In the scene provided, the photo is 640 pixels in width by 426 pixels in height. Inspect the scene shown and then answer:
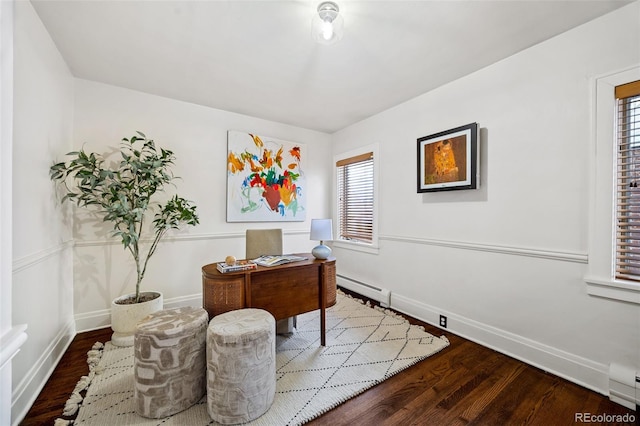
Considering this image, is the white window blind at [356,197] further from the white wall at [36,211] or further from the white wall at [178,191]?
the white wall at [36,211]

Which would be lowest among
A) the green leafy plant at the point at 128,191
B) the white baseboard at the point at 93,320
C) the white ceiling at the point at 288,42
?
the white baseboard at the point at 93,320

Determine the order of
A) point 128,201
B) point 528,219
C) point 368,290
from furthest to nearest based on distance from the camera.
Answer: point 368,290
point 128,201
point 528,219

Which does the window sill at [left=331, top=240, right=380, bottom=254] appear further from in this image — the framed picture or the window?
the framed picture

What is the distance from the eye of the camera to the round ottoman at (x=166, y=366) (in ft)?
5.03

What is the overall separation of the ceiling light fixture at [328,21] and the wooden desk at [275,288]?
173cm

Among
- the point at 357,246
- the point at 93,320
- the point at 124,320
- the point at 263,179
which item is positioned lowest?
the point at 93,320

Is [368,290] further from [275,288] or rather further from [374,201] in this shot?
[275,288]

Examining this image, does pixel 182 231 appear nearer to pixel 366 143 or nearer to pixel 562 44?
pixel 366 143

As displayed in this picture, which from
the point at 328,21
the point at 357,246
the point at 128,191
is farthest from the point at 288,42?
the point at 357,246

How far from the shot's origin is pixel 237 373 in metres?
1.51

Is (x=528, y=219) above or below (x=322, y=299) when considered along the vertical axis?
above

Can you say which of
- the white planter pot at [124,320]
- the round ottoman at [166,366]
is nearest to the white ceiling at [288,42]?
the round ottoman at [166,366]

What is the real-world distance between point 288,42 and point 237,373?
233 centimetres

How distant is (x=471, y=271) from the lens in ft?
8.23
